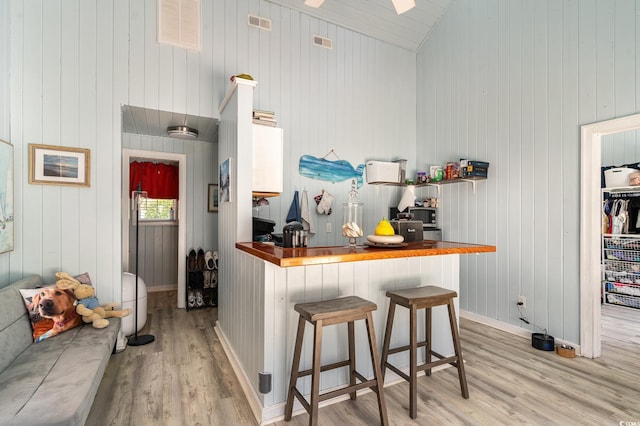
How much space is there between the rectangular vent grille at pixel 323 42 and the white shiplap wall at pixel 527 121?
5.06 ft

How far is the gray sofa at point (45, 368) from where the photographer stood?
1.47 metres

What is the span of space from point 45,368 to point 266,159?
2.10 meters

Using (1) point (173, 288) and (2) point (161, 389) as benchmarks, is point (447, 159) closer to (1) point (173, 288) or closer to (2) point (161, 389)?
(2) point (161, 389)

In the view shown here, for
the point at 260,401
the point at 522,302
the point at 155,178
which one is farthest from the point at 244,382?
the point at 155,178

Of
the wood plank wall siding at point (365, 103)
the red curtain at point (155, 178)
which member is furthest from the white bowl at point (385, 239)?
the red curtain at point (155, 178)

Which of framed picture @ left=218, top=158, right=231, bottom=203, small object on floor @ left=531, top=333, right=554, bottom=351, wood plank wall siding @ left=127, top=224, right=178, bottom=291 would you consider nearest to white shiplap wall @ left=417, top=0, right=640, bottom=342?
small object on floor @ left=531, top=333, right=554, bottom=351

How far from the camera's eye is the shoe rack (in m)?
4.48

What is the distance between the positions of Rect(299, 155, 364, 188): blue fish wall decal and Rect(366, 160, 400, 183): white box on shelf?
12 cm

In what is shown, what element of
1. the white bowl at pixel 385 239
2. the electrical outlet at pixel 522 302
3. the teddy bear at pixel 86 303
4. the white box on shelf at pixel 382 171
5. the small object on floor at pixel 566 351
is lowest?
the small object on floor at pixel 566 351

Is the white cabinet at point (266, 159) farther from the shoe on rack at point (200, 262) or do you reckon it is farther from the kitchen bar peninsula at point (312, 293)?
the shoe on rack at point (200, 262)

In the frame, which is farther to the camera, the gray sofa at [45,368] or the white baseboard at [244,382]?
the white baseboard at [244,382]

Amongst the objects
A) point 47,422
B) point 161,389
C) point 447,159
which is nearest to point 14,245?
point 161,389

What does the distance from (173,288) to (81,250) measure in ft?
8.85

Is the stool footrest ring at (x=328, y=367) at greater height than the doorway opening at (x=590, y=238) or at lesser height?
lesser
